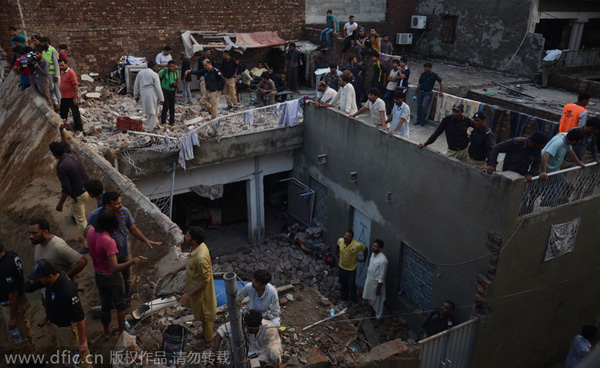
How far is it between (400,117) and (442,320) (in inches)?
162

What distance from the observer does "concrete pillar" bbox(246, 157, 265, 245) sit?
13.3m

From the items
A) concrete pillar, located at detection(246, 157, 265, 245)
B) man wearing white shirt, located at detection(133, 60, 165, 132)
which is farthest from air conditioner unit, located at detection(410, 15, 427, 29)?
man wearing white shirt, located at detection(133, 60, 165, 132)

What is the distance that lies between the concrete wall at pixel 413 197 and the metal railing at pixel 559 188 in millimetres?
315

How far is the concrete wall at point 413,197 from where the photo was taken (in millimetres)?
7680

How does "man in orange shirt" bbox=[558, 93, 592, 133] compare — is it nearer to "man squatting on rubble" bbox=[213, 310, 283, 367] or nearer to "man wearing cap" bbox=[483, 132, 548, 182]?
"man wearing cap" bbox=[483, 132, 548, 182]

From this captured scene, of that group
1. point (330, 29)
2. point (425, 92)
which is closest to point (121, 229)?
point (425, 92)

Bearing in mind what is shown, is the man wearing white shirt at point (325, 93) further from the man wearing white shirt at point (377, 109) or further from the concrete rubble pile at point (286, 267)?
the concrete rubble pile at point (286, 267)

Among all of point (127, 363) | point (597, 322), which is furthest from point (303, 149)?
point (127, 363)

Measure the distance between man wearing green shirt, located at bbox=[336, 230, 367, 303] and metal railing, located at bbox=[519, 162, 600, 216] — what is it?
3.66 meters

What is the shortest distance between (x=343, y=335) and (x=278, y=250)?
636 centimetres

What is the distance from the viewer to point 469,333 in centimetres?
762

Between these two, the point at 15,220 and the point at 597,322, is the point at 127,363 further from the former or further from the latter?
the point at 597,322

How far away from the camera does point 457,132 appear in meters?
8.34

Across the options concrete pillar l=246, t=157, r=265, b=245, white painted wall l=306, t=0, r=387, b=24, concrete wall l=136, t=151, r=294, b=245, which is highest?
white painted wall l=306, t=0, r=387, b=24
